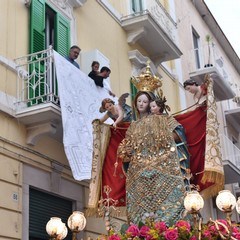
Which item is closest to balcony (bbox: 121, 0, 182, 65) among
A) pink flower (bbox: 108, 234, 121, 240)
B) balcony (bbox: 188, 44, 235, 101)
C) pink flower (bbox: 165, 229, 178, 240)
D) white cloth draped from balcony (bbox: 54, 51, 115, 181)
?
balcony (bbox: 188, 44, 235, 101)

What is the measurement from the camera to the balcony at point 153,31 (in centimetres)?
1251

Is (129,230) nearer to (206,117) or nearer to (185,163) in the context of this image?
(185,163)

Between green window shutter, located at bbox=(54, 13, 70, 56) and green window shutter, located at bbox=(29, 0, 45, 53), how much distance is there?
54 centimetres

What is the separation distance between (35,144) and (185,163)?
3.05 m

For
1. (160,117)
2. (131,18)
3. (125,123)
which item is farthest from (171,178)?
(131,18)

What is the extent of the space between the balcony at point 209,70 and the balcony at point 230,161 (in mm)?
1748

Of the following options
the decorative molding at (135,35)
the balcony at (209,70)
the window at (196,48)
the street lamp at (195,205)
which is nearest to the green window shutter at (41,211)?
the street lamp at (195,205)

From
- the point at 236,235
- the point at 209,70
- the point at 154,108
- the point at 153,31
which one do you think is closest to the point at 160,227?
the point at 236,235

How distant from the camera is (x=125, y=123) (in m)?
6.91

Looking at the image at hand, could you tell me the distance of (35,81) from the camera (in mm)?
8672

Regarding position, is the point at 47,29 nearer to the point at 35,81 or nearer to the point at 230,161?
the point at 35,81

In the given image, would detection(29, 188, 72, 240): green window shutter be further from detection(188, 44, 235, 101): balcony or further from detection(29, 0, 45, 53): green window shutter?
detection(188, 44, 235, 101): balcony

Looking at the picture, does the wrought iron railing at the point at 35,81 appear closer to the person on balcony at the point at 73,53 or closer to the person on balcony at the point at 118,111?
the person on balcony at the point at 73,53

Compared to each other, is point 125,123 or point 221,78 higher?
point 221,78
